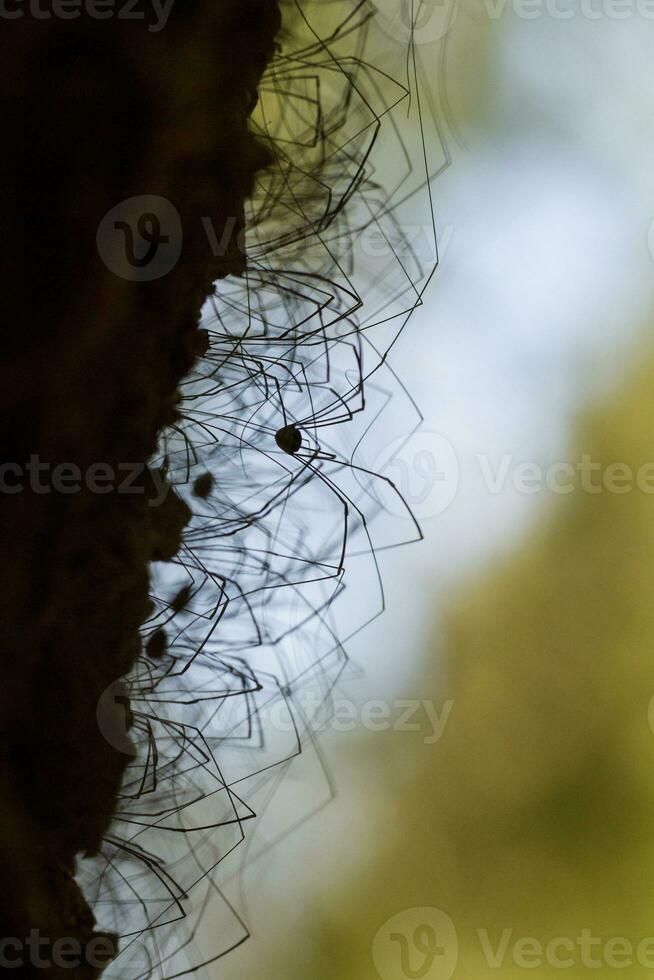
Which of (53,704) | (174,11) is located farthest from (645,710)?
(174,11)

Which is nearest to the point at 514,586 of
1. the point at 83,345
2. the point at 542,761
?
the point at 542,761

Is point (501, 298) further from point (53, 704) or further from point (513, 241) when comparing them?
point (53, 704)

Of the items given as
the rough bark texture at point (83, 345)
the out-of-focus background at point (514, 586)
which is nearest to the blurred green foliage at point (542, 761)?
the out-of-focus background at point (514, 586)

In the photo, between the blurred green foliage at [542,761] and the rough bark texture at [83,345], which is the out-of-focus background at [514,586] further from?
the rough bark texture at [83,345]

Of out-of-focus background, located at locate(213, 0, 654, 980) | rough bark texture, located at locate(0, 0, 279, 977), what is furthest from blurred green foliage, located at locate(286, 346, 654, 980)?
rough bark texture, located at locate(0, 0, 279, 977)

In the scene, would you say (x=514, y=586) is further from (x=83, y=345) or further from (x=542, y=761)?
(x=83, y=345)

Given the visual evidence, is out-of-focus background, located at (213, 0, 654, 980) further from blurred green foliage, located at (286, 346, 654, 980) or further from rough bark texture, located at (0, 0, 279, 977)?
rough bark texture, located at (0, 0, 279, 977)
